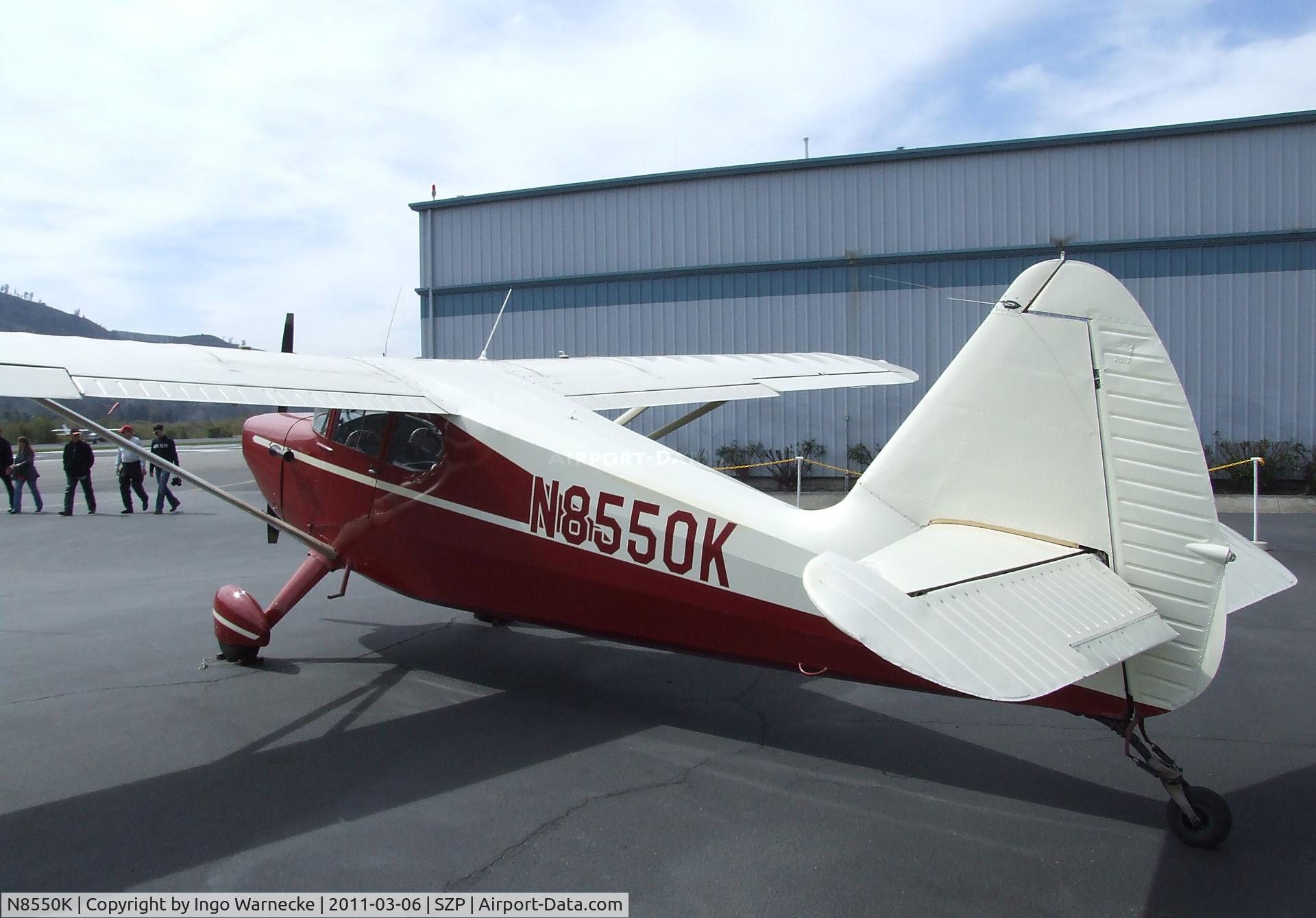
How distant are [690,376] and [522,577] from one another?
299 centimetres

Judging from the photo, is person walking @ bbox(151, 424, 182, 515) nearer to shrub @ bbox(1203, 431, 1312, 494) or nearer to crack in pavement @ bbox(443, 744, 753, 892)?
crack in pavement @ bbox(443, 744, 753, 892)

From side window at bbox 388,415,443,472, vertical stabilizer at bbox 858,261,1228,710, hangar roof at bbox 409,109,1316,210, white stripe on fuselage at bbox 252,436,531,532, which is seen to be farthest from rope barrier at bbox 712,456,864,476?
vertical stabilizer at bbox 858,261,1228,710

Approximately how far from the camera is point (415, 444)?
5.39m

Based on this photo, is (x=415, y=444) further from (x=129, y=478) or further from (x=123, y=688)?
(x=129, y=478)

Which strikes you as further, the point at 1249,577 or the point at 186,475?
the point at 186,475

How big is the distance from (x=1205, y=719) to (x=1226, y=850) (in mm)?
1747

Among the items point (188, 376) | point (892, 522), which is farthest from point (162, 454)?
point (892, 522)

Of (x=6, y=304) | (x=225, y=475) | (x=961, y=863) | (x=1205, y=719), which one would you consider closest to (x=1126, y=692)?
(x=961, y=863)

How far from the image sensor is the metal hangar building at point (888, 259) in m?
15.2

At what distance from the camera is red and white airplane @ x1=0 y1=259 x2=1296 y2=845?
282 cm

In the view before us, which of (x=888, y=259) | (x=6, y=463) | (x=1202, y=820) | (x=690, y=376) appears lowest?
(x=1202, y=820)

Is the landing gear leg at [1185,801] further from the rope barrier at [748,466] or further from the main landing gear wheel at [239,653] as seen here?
the rope barrier at [748,466]

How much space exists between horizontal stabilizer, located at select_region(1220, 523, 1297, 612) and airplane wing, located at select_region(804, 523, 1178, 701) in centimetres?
57

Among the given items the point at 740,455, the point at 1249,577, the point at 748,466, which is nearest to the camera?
the point at 1249,577
